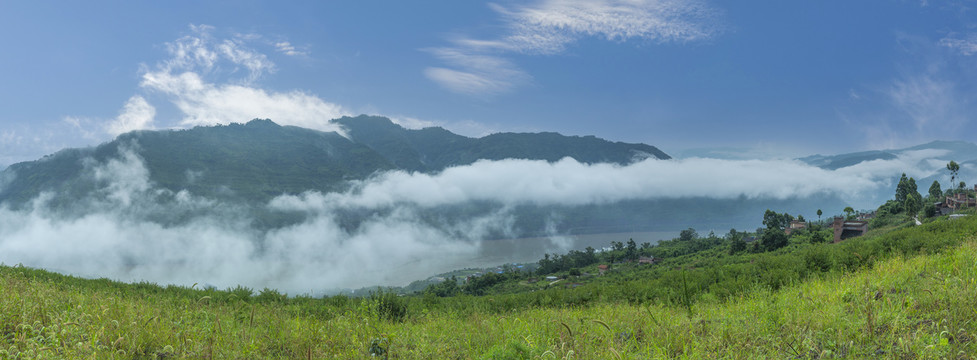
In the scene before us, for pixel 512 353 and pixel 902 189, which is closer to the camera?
pixel 512 353

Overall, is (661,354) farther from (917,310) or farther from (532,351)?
(917,310)

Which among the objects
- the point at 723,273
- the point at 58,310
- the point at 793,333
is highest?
the point at 58,310

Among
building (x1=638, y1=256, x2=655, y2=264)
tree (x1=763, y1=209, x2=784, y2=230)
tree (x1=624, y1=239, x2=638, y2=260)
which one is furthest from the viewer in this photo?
tree (x1=624, y1=239, x2=638, y2=260)

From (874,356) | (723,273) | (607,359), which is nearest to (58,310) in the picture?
(607,359)

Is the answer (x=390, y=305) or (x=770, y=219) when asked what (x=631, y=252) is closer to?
(x=770, y=219)

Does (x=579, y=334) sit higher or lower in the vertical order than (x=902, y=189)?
lower

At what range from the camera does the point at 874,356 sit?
3982mm

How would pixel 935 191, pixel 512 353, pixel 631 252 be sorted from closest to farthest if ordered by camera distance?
1. pixel 512 353
2. pixel 935 191
3. pixel 631 252

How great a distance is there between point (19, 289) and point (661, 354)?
977 cm

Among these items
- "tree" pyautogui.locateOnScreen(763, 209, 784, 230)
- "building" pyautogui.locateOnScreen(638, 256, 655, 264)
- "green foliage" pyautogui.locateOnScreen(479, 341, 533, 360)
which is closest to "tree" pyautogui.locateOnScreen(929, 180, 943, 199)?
"tree" pyautogui.locateOnScreen(763, 209, 784, 230)

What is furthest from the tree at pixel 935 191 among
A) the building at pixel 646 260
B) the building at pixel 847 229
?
the building at pixel 646 260

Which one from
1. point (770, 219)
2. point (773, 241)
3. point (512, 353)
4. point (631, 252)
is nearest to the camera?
point (512, 353)

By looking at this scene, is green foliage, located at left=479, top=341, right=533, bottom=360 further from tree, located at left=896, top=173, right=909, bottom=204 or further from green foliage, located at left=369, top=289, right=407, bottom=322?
tree, located at left=896, top=173, right=909, bottom=204

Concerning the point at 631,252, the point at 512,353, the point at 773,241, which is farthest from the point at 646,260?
the point at 512,353
